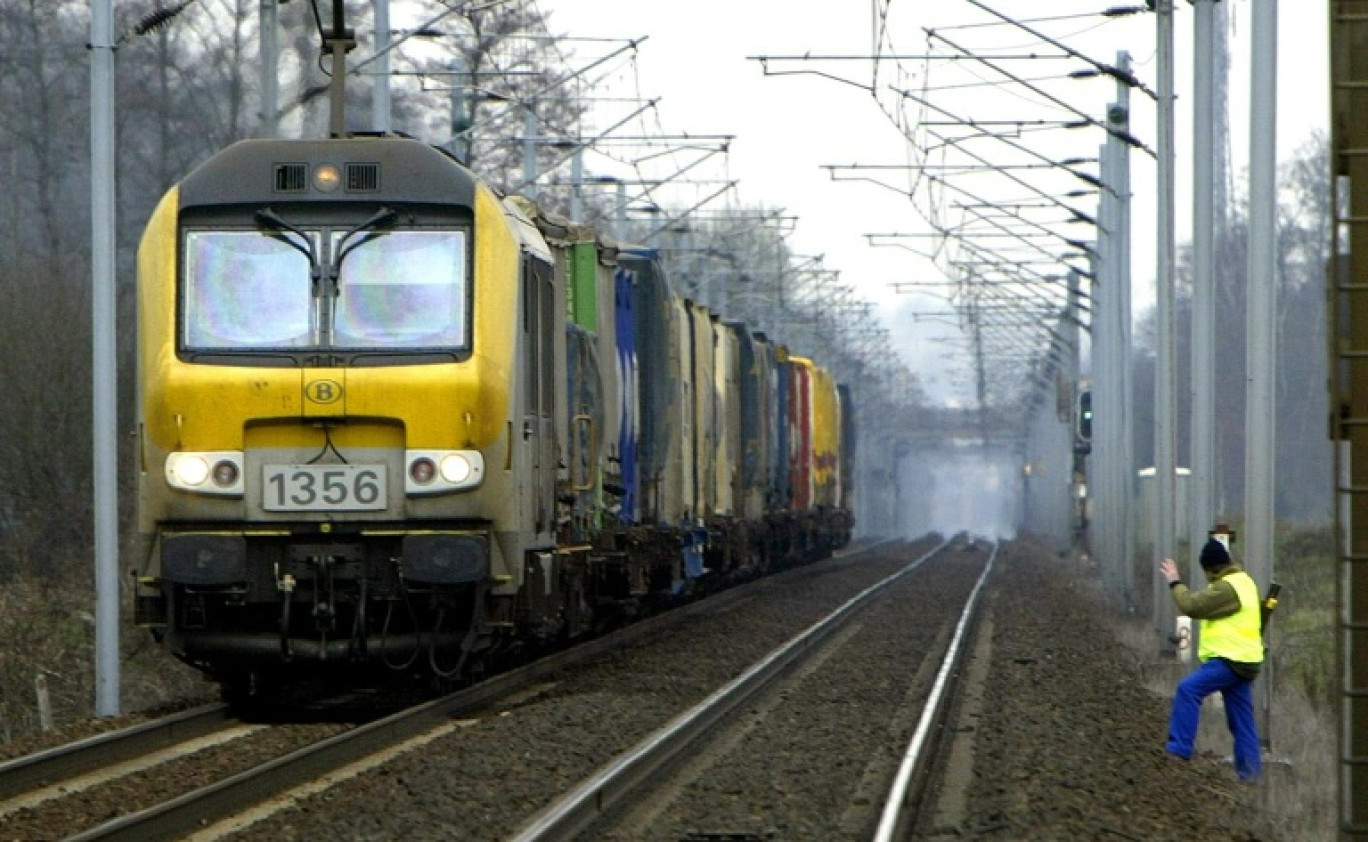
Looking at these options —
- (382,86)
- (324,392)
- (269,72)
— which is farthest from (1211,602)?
(382,86)

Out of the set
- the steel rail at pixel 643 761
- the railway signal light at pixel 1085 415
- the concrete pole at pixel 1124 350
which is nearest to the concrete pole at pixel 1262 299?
the steel rail at pixel 643 761

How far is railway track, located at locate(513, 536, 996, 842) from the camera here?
998 cm

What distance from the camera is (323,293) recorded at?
1370 centimetres

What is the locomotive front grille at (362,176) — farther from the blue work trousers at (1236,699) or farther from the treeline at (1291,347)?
the treeline at (1291,347)

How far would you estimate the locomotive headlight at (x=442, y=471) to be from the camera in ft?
44.0

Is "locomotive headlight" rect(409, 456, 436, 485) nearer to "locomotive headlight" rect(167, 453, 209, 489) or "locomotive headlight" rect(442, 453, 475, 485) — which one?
"locomotive headlight" rect(442, 453, 475, 485)

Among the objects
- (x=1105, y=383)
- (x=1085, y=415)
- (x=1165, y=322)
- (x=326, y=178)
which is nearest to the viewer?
(x=326, y=178)

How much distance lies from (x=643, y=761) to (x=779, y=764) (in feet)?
2.97

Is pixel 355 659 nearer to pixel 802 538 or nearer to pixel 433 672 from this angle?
pixel 433 672

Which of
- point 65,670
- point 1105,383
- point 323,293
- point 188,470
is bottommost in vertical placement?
point 65,670

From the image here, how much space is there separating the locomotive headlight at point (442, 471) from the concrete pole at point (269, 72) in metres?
6.38

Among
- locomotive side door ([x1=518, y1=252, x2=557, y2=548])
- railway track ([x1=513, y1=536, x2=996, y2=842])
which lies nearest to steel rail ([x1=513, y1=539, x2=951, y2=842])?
railway track ([x1=513, y1=536, x2=996, y2=842])

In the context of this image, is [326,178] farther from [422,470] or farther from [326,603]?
[326,603]

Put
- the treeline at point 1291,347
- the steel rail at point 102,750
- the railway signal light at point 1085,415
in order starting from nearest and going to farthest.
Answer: the steel rail at point 102,750
the railway signal light at point 1085,415
the treeline at point 1291,347
